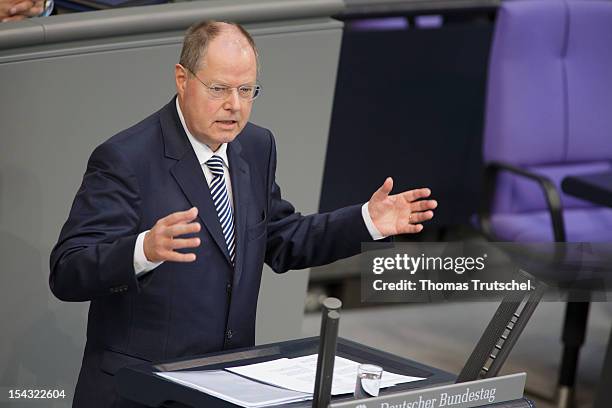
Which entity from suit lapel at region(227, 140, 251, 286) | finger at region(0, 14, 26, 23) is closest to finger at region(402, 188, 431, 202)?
suit lapel at region(227, 140, 251, 286)

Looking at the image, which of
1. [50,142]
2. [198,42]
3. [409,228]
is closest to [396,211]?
[409,228]

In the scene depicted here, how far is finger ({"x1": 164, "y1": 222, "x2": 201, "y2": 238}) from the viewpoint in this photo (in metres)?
2.25

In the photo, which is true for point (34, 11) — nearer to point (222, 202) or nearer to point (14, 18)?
point (14, 18)

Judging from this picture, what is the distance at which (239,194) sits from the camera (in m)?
2.73

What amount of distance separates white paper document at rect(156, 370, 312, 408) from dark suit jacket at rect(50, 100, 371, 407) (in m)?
0.21

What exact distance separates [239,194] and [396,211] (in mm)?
335

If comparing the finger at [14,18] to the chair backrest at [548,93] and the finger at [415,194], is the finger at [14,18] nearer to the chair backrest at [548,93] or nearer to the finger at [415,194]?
the finger at [415,194]

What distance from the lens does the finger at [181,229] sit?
2.25 meters

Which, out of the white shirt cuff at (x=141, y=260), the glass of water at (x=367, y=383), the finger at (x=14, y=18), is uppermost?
the finger at (x=14, y=18)

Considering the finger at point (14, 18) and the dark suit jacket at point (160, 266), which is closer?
the dark suit jacket at point (160, 266)

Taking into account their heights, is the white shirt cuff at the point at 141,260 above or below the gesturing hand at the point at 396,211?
below

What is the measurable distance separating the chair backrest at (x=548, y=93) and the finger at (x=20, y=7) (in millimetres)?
2107

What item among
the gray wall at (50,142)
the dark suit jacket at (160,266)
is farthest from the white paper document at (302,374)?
the gray wall at (50,142)

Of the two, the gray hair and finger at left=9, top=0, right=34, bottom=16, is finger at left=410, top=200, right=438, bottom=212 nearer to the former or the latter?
the gray hair
